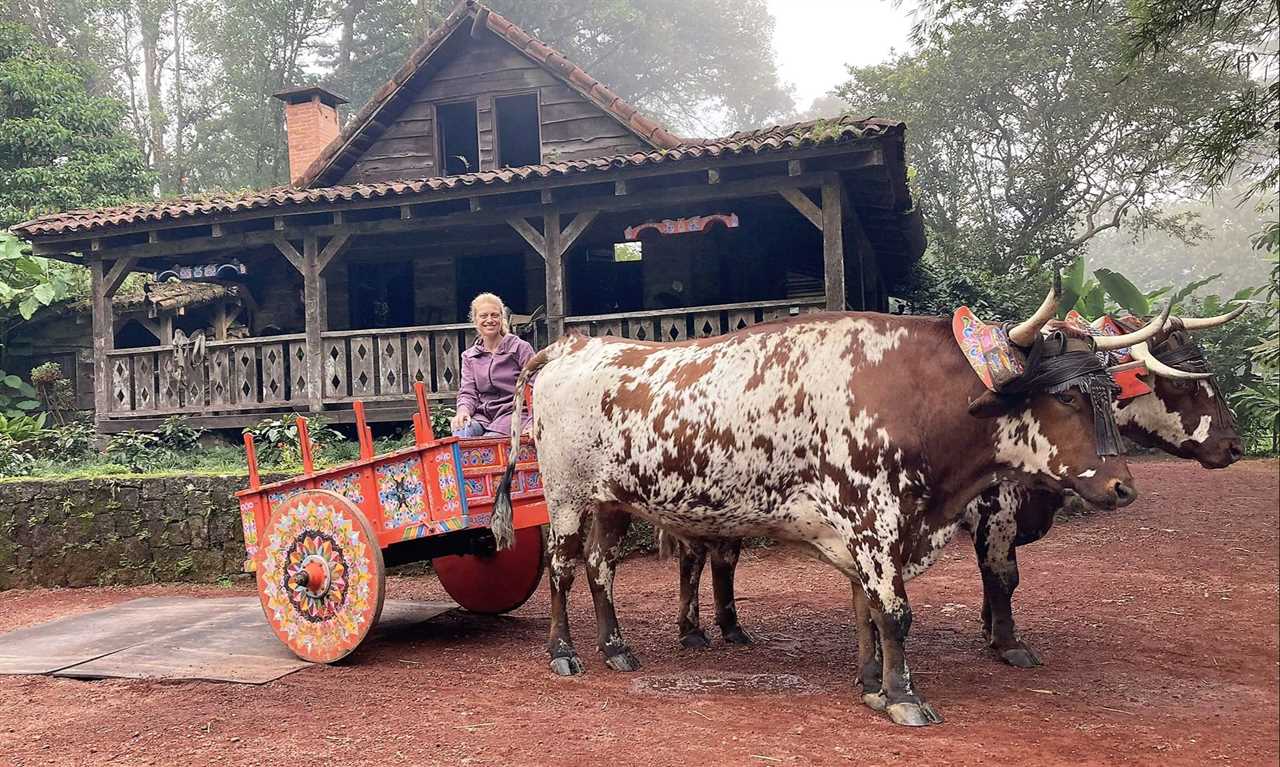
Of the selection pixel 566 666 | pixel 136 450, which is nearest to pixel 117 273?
pixel 136 450

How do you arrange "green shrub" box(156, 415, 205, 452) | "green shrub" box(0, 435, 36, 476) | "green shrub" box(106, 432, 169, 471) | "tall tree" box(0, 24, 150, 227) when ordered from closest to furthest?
"green shrub" box(0, 435, 36, 476) → "green shrub" box(106, 432, 169, 471) → "green shrub" box(156, 415, 205, 452) → "tall tree" box(0, 24, 150, 227)

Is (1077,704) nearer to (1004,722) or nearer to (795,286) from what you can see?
(1004,722)

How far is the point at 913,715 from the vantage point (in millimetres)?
3521

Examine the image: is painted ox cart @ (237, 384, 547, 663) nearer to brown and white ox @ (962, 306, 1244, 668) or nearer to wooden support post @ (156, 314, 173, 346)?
brown and white ox @ (962, 306, 1244, 668)

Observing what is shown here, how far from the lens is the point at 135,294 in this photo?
46.0 ft

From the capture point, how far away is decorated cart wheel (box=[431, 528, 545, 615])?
18.7ft

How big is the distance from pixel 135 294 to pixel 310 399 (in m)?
5.17

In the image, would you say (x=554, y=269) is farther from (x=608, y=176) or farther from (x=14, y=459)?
(x=14, y=459)

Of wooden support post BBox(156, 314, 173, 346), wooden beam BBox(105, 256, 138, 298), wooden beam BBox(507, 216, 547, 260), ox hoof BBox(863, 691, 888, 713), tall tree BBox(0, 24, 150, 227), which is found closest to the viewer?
ox hoof BBox(863, 691, 888, 713)

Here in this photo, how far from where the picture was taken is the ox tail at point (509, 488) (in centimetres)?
460

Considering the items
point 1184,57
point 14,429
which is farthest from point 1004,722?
point 1184,57

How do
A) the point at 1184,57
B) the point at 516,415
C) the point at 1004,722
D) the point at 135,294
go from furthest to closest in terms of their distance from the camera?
the point at 1184,57
the point at 135,294
the point at 516,415
the point at 1004,722

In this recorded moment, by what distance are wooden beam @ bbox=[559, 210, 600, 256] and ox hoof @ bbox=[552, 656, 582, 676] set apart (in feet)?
20.3

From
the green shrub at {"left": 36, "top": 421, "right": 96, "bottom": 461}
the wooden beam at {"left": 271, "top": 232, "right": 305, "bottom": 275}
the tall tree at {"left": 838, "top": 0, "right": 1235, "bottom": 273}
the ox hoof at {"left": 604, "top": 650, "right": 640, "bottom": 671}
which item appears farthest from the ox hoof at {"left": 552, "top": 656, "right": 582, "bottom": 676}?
the tall tree at {"left": 838, "top": 0, "right": 1235, "bottom": 273}
